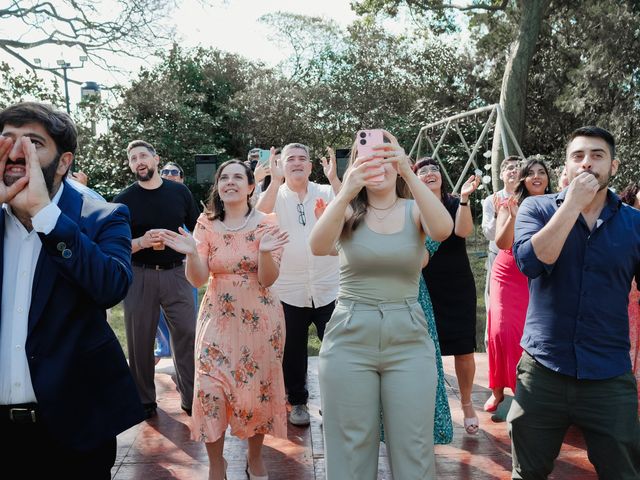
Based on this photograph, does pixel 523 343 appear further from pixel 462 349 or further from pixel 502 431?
pixel 502 431

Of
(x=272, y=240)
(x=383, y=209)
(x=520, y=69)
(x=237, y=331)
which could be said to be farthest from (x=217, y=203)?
(x=520, y=69)

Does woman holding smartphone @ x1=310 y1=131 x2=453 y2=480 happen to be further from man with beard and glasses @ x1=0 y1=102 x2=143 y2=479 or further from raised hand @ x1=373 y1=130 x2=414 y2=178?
man with beard and glasses @ x1=0 y1=102 x2=143 y2=479

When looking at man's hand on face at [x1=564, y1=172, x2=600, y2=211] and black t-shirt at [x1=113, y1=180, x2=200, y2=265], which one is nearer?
man's hand on face at [x1=564, y1=172, x2=600, y2=211]

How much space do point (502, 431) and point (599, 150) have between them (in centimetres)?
259

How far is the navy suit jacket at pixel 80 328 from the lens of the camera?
6.62ft

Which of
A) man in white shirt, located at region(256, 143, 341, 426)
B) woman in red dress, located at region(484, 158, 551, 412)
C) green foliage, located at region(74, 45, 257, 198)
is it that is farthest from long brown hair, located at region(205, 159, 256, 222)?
green foliage, located at region(74, 45, 257, 198)

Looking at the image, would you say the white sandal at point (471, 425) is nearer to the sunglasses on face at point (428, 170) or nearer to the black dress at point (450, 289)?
the black dress at point (450, 289)

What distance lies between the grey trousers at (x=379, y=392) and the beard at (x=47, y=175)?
1412 mm

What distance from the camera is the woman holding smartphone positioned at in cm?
278

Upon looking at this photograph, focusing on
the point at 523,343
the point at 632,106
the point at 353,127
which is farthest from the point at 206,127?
the point at 523,343

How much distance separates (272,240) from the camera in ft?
12.0

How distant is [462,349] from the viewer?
14.9ft

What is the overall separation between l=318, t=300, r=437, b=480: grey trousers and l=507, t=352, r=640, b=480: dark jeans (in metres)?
0.41

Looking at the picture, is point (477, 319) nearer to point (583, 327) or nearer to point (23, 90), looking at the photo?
point (583, 327)
